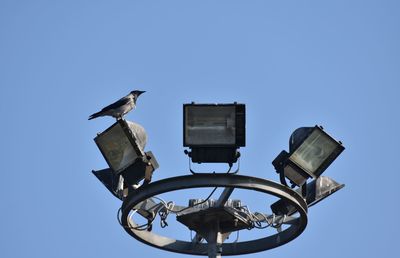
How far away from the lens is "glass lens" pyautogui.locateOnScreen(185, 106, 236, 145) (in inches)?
237

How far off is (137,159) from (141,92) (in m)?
4.94

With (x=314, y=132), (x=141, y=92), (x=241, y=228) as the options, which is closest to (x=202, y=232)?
(x=241, y=228)

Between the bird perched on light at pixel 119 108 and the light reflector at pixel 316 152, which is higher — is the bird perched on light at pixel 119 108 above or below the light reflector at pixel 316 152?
above

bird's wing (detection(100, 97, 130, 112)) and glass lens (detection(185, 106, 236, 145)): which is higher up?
bird's wing (detection(100, 97, 130, 112))

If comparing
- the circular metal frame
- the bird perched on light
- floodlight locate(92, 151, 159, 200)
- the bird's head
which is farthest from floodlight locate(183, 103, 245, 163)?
the bird's head

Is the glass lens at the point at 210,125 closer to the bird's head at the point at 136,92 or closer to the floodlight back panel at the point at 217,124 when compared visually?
the floodlight back panel at the point at 217,124

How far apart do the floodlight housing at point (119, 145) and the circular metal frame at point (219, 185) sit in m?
Answer: 0.32

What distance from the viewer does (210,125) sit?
605cm

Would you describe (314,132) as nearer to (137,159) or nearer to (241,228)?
(241,228)

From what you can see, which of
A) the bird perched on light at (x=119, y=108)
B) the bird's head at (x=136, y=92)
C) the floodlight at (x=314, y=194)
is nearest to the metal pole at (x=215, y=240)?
the floodlight at (x=314, y=194)

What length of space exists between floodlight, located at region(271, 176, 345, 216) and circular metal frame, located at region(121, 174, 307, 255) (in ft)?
0.47

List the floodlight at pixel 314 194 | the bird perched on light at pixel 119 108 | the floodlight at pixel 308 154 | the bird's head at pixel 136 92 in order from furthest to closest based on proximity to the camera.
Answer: the bird's head at pixel 136 92, the bird perched on light at pixel 119 108, the floodlight at pixel 314 194, the floodlight at pixel 308 154

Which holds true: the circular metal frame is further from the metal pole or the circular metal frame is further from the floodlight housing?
the floodlight housing

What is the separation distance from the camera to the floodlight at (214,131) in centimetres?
600
